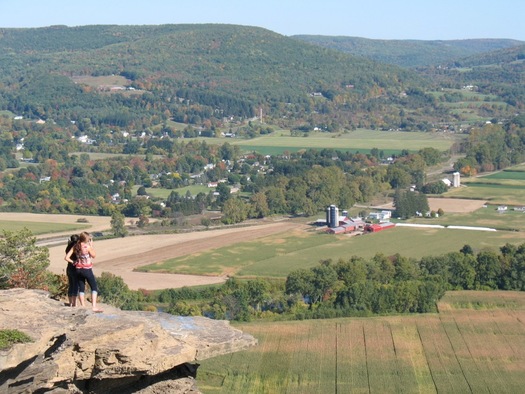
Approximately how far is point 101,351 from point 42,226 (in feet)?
Answer: 166

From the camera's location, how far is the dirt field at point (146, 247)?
1806 inches

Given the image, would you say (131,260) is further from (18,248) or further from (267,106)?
(267,106)

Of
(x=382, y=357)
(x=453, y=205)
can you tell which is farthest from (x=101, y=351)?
(x=453, y=205)

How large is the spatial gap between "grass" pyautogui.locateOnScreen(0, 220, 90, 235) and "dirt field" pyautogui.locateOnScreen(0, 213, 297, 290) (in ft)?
3.37

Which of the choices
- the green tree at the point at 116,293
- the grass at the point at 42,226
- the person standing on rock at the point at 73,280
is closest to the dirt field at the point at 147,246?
the grass at the point at 42,226

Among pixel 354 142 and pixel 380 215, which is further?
pixel 354 142

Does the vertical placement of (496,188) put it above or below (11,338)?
below

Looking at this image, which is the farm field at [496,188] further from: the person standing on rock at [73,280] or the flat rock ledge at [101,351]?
the flat rock ledge at [101,351]

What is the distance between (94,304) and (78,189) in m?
66.3

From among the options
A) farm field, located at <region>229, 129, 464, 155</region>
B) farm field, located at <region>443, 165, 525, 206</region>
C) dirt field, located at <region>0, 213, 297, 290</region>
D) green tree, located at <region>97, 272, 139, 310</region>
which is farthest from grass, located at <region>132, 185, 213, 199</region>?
green tree, located at <region>97, 272, 139, 310</region>

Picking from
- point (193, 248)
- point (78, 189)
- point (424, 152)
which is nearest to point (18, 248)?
point (193, 248)

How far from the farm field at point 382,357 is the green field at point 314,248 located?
12.1 m

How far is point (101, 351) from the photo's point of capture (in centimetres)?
1127

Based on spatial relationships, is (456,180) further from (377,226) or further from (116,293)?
(116,293)
